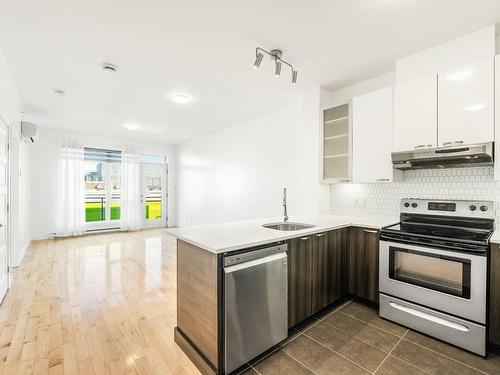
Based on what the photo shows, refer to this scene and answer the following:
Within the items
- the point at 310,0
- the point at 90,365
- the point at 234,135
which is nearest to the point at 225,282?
the point at 90,365

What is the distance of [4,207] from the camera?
299 cm

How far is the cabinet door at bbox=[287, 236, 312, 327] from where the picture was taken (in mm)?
2082

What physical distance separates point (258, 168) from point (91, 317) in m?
3.43

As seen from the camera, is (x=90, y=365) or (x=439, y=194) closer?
(x=90, y=365)

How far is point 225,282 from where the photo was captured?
157 centimetres

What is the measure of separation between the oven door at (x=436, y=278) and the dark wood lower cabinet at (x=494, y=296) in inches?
3.2

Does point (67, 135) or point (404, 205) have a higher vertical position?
point (67, 135)

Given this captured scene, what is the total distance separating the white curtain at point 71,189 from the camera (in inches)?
244

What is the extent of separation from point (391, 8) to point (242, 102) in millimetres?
2512

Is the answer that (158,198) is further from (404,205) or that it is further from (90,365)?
(404,205)

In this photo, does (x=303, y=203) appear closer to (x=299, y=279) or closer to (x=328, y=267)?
(x=328, y=267)

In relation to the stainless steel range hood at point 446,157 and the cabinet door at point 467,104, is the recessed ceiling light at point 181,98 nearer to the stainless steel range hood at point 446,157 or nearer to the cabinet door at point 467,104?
the stainless steel range hood at point 446,157

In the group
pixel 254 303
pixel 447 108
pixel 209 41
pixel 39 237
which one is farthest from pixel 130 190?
pixel 447 108

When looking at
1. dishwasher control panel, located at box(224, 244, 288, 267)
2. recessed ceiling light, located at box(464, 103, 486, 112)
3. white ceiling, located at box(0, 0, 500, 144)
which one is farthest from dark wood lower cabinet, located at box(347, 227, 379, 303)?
white ceiling, located at box(0, 0, 500, 144)
